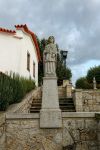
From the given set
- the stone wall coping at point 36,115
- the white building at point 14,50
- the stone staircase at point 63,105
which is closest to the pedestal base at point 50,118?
the stone wall coping at point 36,115

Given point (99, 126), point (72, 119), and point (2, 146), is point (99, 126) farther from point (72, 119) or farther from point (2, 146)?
point (2, 146)

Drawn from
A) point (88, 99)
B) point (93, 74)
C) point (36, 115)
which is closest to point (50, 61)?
point (36, 115)

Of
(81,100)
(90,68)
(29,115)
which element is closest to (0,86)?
(29,115)

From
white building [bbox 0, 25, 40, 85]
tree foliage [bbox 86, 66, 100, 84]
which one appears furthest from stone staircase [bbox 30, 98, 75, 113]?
tree foliage [bbox 86, 66, 100, 84]

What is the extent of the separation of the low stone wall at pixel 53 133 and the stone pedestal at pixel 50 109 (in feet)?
0.54

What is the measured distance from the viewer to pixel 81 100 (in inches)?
594

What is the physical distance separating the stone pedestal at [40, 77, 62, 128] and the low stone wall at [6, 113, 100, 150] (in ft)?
0.54

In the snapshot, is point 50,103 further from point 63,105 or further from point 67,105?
point 67,105

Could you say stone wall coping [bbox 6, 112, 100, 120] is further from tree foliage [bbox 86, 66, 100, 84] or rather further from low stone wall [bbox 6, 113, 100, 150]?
tree foliage [bbox 86, 66, 100, 84]

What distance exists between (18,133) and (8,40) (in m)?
8.91

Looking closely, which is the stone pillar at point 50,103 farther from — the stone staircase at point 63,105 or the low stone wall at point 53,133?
the stone staircase at point 63,105

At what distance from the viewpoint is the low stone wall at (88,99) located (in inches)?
596

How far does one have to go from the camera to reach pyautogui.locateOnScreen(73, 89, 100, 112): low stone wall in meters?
15.1

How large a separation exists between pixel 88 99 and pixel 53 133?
6831 mm
